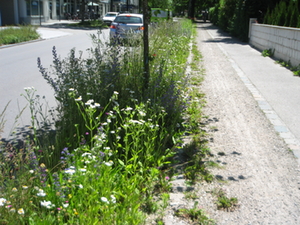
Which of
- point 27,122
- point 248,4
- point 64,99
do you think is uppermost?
point 248,4

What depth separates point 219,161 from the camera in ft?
16.3

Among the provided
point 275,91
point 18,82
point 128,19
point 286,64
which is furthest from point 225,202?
point 128,19

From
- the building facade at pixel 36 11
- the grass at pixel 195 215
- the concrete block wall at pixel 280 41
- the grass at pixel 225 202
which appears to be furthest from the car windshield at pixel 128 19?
the grass at pixel 195 215

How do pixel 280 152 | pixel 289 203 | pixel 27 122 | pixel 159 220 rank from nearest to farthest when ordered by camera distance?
pixel 159 220, pixel 289 203, pixel 280 152, pixel 27 122

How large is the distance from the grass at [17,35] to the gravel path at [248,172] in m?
16.0

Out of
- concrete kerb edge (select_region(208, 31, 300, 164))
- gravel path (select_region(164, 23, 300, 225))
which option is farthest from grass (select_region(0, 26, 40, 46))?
gravel path (select_region(164, 23, 300, 225))

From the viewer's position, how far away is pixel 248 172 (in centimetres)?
462

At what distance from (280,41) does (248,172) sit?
39.1 ft

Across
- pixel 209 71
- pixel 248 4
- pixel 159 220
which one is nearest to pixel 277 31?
pixel 209 71

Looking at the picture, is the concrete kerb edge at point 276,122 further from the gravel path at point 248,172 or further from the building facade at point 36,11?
the building facade at point 36,11

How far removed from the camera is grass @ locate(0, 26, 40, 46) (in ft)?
68.5

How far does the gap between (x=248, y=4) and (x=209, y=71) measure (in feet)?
47.1

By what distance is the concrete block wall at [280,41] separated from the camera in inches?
513

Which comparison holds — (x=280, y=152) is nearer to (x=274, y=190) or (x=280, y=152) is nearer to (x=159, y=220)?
(x=274, y=190)
